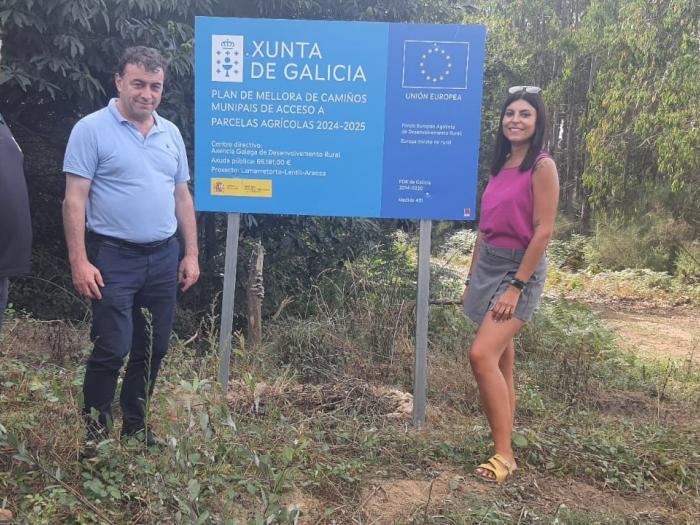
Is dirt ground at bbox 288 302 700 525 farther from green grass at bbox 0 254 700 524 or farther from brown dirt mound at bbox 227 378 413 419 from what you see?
brown dirt mound at bbox 227 378 413 419

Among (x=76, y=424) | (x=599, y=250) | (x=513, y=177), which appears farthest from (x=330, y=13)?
(x=599, y=250)

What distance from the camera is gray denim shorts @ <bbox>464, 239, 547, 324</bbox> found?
3.15 meters

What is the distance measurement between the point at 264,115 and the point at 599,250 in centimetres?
1184

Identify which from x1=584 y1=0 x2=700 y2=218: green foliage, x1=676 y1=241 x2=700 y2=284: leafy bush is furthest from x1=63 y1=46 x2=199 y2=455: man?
x1=676 y1=241 x2=700 y2=284: leafy bush

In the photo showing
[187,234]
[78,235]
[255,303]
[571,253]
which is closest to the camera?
[78,235]

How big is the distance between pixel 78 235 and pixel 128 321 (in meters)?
0.44

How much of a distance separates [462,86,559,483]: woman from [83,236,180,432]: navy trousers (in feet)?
4.97

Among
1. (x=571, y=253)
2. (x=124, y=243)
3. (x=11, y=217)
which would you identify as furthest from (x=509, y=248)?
(x=571, y=253)

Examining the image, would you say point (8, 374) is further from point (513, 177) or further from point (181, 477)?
point (513, 177)

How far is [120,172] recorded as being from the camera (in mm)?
2891

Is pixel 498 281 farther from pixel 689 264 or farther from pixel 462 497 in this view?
pixel 689 264

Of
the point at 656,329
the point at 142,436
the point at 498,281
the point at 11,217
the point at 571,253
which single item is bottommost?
the point at 656,329

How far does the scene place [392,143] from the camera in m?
3.64

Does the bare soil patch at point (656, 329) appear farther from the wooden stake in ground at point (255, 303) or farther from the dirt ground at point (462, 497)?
the wooden stake in ground at point (255, 303)
